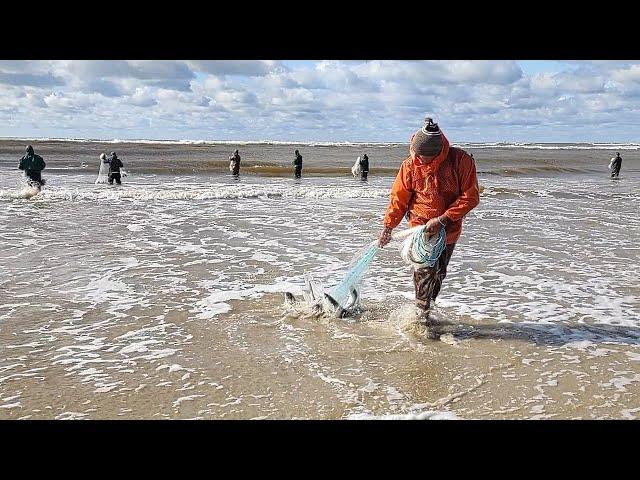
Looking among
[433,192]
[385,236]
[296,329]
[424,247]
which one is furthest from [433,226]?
[296,329]

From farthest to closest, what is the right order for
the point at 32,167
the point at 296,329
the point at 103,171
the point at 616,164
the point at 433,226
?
the point at 616,164
the point at 103,171
the point at 32,167
the point at 296,329
the point at 433,226

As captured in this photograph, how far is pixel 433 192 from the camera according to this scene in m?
5.08

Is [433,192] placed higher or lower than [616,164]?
lower

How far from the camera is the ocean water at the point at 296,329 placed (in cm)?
396

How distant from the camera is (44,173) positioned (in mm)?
31828

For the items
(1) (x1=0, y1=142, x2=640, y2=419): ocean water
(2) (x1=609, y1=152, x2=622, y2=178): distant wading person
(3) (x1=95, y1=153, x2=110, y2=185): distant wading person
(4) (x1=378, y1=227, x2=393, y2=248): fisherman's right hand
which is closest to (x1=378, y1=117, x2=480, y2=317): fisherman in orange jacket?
(4) (x1=378, y1=227, x2=393, y2=248): fisherman's right hand

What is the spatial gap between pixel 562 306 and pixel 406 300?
190 cm

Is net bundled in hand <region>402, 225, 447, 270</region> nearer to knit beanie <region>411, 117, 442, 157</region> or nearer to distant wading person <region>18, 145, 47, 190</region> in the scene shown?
knit beanie <region>411, 117, 442, 157</region>

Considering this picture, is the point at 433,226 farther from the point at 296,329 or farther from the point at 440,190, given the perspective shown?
the point at 296,329

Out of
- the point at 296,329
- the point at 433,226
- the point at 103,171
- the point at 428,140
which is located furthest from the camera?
the point at 103,171

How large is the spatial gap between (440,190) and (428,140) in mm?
541

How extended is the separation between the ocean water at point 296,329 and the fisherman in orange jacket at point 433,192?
0.59m

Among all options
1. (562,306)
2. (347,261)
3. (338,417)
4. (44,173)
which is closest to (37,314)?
(338,417)

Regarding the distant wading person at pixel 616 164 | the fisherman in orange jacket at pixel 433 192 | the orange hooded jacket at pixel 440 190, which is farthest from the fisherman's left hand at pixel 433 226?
the distant wading person at pixel 616 164
